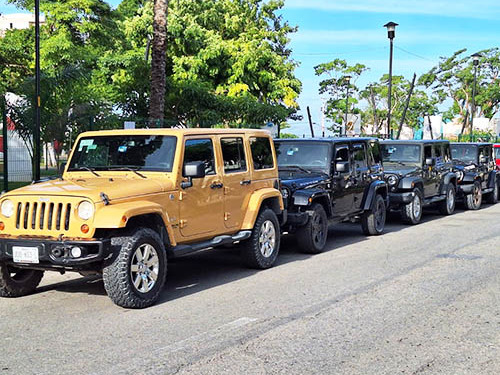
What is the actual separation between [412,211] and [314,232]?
4.74m

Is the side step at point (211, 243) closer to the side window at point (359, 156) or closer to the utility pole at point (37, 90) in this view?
the side window at point (359, 156)

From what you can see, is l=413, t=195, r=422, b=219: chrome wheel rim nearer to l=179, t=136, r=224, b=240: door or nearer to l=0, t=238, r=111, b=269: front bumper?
l=179, t=136, r=224, b=240: door

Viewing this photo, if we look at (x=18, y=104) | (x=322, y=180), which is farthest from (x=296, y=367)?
(x=18, y=104)

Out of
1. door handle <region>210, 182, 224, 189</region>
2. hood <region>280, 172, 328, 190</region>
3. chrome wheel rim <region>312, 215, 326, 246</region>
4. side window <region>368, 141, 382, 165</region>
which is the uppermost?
side window <region>368, 141, 382, 165</region>

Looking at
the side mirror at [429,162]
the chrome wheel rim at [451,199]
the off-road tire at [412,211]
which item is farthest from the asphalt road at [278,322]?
the chrome wheel rim at [451,199]

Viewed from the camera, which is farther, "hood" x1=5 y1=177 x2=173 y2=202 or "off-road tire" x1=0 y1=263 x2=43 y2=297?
"off-road tire" x1=0 y1=263 x2=43 y2=297

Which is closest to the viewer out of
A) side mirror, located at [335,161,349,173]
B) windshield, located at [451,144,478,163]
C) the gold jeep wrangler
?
the gold jeep wrangler

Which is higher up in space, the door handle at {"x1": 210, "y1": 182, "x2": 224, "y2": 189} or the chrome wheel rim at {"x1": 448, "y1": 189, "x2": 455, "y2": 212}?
the door handle at {"x1": 210, "y1": 182, "x2": 224, "y2": 189}

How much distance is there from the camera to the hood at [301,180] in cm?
1057

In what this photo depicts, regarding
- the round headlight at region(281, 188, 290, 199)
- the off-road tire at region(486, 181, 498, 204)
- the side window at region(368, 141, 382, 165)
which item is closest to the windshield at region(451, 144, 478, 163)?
the off-road tire at region(486, 181, 498, 204)

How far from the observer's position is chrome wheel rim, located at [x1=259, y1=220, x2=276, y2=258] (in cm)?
917

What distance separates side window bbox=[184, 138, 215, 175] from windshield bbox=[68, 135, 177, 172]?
0.65 feet

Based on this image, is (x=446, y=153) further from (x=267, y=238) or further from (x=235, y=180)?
(x=235, y=180)

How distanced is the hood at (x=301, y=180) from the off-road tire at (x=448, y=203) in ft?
22.5
